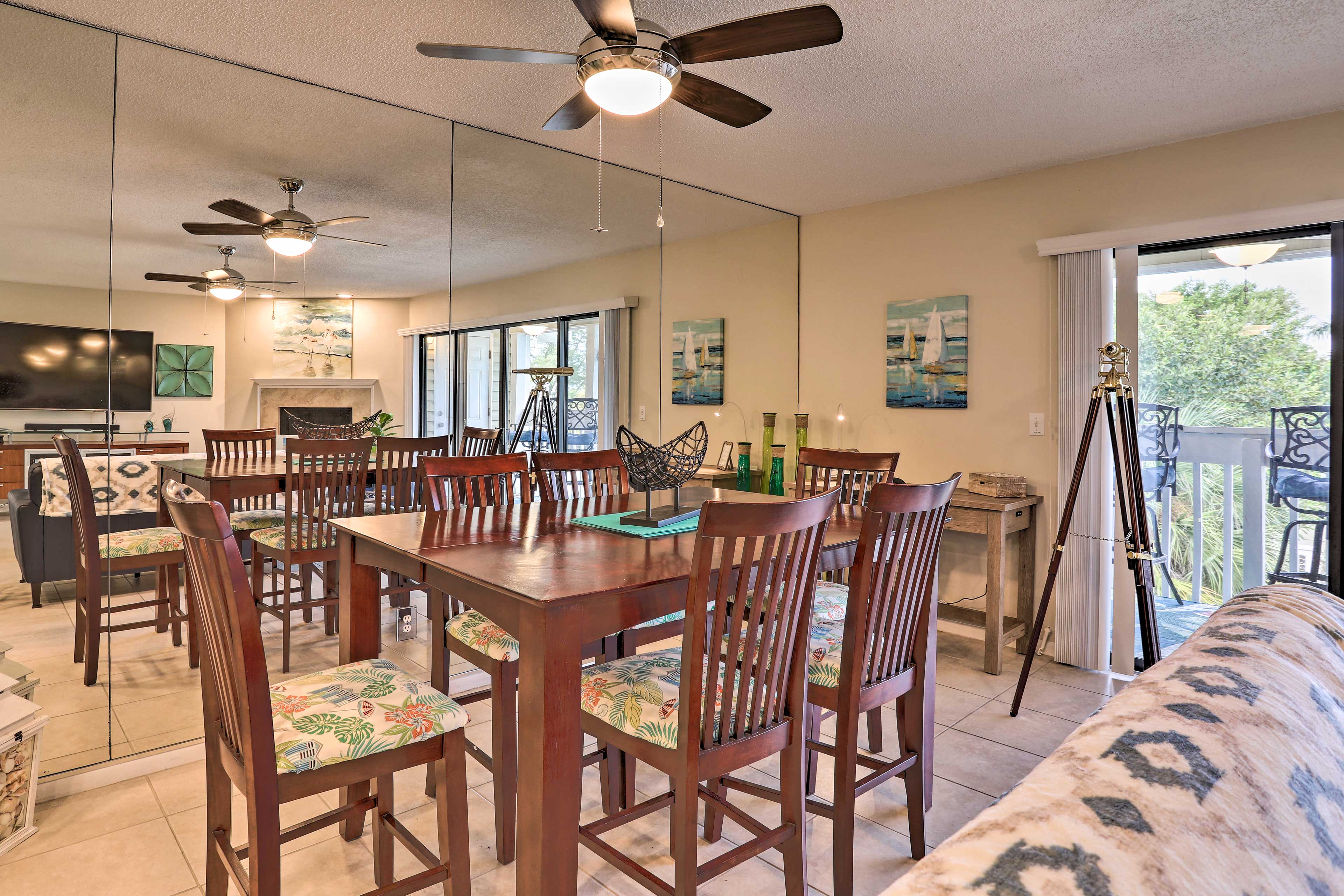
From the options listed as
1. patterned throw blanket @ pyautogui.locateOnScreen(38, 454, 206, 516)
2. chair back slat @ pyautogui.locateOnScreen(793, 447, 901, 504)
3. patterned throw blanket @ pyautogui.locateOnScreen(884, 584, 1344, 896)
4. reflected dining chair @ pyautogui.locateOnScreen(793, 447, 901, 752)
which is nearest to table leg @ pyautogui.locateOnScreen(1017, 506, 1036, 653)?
reflected dining chair @ pyautogui.locateOnScreen(793, 447, 901, 752)

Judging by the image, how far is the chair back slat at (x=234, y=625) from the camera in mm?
1300

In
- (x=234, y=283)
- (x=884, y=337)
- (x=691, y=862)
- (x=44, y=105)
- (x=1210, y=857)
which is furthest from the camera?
(x=884, y=337)

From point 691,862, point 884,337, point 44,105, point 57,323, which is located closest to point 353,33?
point 44,105

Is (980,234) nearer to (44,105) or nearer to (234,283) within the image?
(234,283)

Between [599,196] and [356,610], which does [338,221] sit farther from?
[356,610]

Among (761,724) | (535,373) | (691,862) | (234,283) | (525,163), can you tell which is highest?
(525,163)

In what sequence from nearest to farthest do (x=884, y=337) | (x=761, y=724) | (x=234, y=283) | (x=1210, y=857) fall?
1. (x=1210, y=857)
2. (x=761, y=724)
3. (x=234, y=283)
4. (x=884, y=337)

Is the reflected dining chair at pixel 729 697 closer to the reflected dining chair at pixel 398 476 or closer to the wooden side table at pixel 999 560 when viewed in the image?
the reflected dining chair at pixel 398 476

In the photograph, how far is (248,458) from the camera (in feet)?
9.40

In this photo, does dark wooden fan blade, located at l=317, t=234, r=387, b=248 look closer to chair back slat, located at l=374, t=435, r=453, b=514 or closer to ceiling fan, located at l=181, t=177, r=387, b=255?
ceiling fan, located at l=181, t=177, r=387, b=255

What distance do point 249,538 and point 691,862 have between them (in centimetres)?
241

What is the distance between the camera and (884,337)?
4336 mm

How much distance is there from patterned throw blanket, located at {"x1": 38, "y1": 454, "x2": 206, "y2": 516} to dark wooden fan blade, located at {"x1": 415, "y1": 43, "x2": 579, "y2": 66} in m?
1.77

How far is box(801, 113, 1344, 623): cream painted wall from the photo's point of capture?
3.12 m
